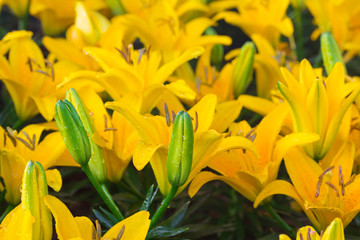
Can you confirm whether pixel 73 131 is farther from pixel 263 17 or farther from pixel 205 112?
pixel 263 17

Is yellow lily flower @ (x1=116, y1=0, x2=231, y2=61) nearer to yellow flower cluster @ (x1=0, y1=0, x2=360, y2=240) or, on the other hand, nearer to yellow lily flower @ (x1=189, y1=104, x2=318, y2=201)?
yellow flower cluster @ (x1=0, y1=0, x2=360, y2=240)

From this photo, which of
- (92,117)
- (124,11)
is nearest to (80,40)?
(124,11)

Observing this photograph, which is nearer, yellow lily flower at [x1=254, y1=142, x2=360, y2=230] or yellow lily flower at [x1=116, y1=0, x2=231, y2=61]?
yellow lily flower at [x1=254, y1=142, x2=360, y2=230]

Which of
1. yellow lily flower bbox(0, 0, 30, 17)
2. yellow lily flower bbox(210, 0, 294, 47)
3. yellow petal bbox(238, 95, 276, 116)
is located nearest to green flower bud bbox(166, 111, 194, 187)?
yellow petal bbox(238, 95, 276, 116)

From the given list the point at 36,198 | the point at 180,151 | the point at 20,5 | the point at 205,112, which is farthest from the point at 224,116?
the point at 20,5

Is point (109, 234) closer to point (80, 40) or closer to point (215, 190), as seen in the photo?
point (215, 190)

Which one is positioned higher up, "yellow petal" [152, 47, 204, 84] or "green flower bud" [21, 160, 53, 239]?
"yellow petal" [152, 47, 204, 84]

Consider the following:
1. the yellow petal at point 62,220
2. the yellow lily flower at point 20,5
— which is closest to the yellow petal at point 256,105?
the yellow petal at point 62,220

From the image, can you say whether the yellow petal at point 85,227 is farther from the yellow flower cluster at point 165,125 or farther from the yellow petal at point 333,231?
the yellow petal at point 333,231
